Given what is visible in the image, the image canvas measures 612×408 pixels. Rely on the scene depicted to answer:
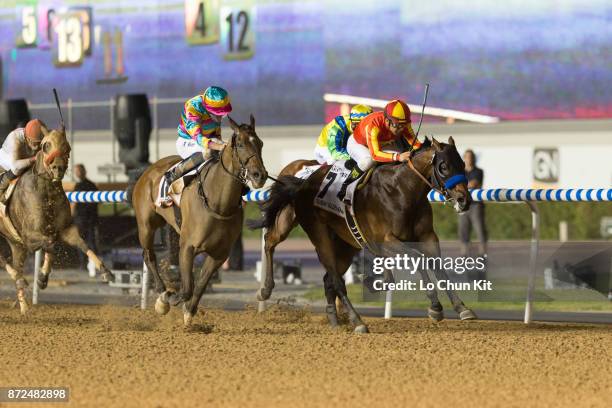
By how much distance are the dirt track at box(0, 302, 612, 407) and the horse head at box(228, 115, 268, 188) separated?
114 centimetres

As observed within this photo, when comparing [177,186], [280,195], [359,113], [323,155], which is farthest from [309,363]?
[323,155]

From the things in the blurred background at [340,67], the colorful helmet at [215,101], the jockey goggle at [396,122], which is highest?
the colorful helmet at [215,101]

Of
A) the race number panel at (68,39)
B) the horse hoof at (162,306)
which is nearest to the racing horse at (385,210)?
the horse hoof at (162,306)

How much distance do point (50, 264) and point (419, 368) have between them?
4493 mm

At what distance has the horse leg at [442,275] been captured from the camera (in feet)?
29.4

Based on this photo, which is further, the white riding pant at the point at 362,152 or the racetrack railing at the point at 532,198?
the racetrack railing at the point at 532,198

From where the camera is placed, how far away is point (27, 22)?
28.3 metres

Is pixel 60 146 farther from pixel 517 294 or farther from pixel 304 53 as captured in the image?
pixel 304 53

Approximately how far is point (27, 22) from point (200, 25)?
406cm

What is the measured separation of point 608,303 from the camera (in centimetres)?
1106

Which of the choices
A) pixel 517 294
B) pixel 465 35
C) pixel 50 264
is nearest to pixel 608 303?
pixel 517 294

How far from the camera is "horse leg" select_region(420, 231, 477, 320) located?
29.4 ft

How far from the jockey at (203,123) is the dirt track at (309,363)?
1273 mm

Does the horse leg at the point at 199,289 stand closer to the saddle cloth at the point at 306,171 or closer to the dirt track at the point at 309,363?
the dirt track at the point at 309,363
